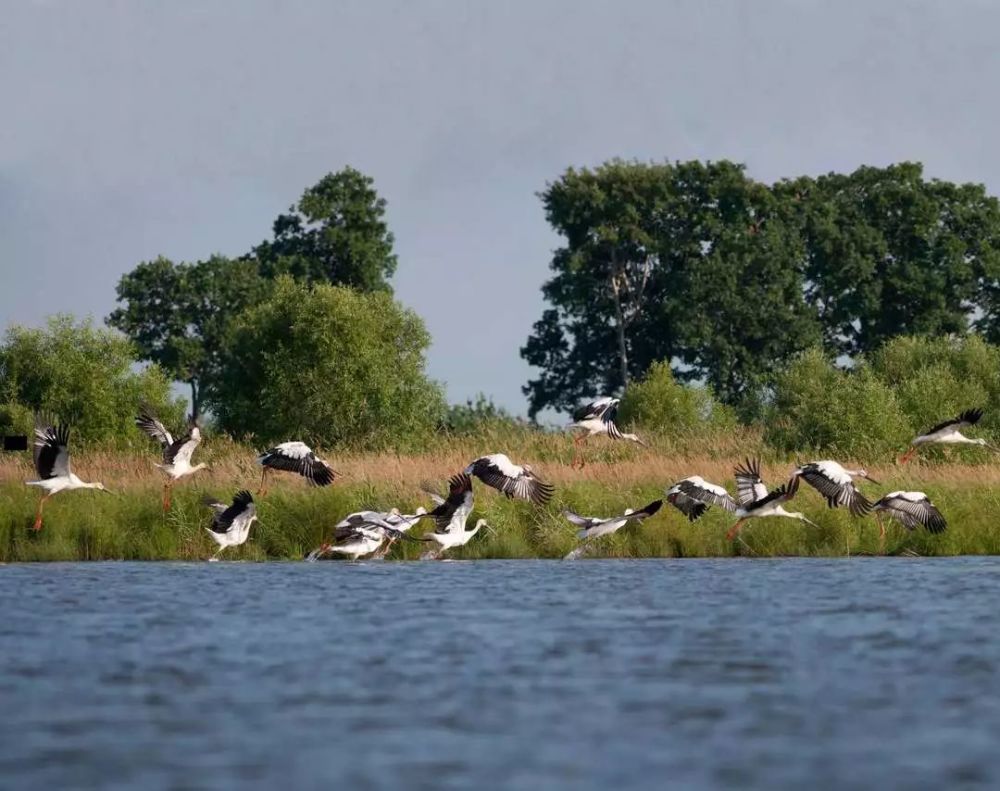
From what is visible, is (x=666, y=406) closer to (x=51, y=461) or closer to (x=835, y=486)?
(x=835, y=486)

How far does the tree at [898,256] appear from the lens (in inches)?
2761

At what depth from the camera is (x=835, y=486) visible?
26109 mm

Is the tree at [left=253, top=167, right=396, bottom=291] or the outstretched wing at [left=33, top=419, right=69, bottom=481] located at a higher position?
the tree at [left=253, top=167, right=396, bottom=291]

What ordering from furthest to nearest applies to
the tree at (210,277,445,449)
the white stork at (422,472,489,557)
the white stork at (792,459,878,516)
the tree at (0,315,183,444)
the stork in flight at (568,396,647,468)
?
the tree at (0,315,183,444), the tree at (210,277,445,449), the stork in flight at (568,396,647,468), the white stork at (792,459,878,516), the white stork at (422,472,489,557)

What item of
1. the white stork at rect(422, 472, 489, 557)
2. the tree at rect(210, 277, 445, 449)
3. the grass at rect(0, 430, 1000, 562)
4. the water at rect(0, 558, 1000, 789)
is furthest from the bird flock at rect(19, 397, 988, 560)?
the tree at rect(210, 277, 445, 449)

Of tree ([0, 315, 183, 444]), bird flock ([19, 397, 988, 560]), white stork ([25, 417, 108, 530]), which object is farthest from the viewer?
tree ([0, 315, 183, 444])

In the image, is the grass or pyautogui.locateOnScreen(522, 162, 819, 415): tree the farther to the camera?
pyautogui.locateOnScreen(522, 162, 819, 415): tree

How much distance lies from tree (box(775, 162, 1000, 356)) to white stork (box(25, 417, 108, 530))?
46.2 metres

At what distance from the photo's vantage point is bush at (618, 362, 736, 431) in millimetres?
56750

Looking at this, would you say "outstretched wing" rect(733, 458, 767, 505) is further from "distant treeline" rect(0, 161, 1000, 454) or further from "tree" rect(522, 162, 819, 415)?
"tree" rect(522, 162, 819, 415)

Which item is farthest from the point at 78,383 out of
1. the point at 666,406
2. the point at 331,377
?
the point at 666,406

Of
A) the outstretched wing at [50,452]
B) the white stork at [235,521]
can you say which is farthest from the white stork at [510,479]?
the outstretched wing at [50,452]

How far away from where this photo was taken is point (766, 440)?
45281 mm

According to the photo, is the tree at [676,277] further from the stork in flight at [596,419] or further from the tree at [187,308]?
the stork in flight at [596,419]
